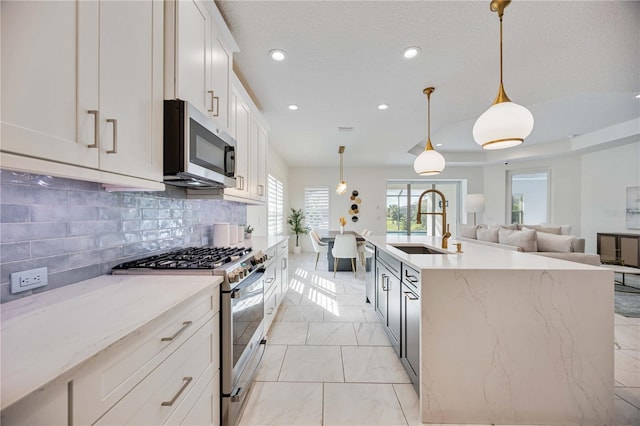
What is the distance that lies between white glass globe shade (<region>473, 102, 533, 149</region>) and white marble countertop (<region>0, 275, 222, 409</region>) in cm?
195

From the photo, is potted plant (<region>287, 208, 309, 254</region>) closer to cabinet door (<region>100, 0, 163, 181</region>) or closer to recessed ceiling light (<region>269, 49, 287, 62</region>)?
recessed ceiling light (<region>269, 49, 287, 62</region>)

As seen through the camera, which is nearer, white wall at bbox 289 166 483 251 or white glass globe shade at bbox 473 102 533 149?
white glass globe shade at bbox 473 102 533 149

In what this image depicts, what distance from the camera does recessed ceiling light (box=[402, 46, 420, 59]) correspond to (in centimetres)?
210

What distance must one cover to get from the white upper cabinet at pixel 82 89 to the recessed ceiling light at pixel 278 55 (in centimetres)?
106

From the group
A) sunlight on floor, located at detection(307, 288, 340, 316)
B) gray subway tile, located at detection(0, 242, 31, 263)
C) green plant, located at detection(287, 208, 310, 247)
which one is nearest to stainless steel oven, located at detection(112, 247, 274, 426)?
gray subway tile, located at detection(0, 242, 31, 263)

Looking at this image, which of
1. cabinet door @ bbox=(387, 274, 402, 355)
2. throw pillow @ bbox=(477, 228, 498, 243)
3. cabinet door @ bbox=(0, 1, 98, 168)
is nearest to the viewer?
cabinet door @ bbox=(0, 1, 98, 168)

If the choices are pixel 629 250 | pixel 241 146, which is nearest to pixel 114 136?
pixel 241 146

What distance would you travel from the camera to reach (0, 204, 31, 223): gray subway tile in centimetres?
89

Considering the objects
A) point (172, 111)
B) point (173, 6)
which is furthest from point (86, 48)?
point (173, 6)

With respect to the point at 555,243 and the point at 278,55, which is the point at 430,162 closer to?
the point at 278,55

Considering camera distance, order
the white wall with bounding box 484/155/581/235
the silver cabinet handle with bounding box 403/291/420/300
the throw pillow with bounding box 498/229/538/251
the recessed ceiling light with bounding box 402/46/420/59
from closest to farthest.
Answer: the silver cabinet handle with bounding box 403/291/420/300 → the recessed ceiling light with bounding box 402/46/420/59 → the throw pillow with bounding box 498/229/538/251 → the white wall with bounding box 484/155/581/235

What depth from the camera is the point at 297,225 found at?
24.3 feet

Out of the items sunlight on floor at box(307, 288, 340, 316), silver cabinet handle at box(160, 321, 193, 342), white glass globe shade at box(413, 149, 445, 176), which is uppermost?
white glass globe shade at box(413, 149, 445, 176)

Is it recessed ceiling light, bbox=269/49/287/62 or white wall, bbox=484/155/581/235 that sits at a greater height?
recessed ceiling light, bbox=269/49/287/62
